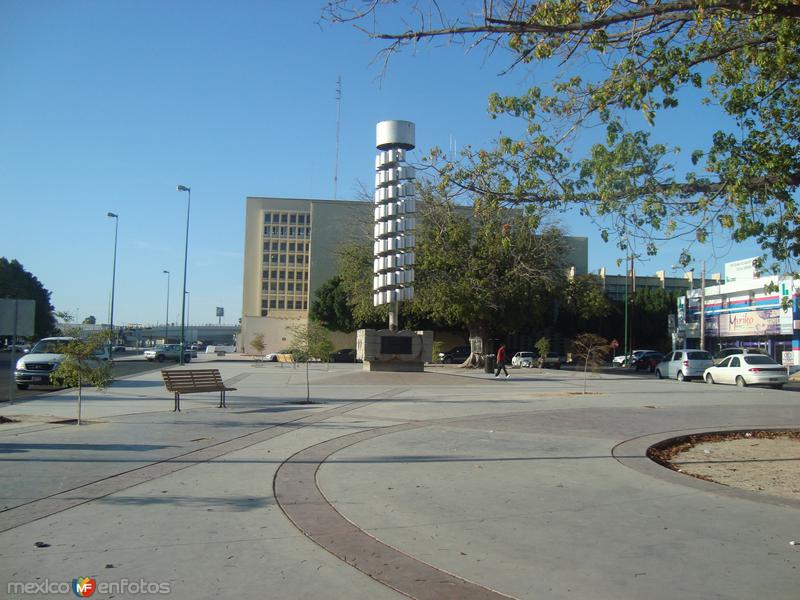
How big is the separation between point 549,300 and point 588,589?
47.5 m

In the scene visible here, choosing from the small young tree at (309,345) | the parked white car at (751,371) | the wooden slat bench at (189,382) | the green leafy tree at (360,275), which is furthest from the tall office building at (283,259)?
the wooden slat bench at (189,382)

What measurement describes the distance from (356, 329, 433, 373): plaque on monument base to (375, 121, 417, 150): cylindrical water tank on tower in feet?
34.9

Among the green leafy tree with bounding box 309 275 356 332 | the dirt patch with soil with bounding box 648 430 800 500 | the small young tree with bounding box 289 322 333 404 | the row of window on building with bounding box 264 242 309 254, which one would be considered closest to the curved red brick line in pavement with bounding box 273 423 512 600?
the dirt patch with soil with bounding box 648 430 800 500

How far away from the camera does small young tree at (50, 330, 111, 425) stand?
1346cm

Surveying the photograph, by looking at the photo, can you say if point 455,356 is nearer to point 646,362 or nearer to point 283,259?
point 646,362

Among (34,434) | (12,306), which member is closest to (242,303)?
(12,306)

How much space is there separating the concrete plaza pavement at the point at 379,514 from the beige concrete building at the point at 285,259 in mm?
65774

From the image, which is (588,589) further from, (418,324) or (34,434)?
(418,324)

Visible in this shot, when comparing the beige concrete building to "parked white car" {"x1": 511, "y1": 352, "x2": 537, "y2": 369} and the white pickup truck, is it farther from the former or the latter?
"parked white car" {"x1": 511, "y1": 352, "x2": 537, "y2": 369}

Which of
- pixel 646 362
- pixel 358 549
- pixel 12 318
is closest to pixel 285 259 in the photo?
pixel 646 362

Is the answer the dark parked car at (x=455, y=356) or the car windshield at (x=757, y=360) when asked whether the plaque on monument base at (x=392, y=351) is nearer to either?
the car windshield at (x=757, y=360)

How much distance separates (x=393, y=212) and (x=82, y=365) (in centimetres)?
2524

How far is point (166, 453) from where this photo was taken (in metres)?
10.1

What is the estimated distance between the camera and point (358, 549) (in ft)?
18.7
